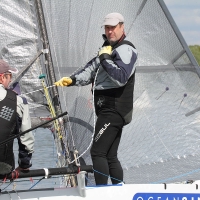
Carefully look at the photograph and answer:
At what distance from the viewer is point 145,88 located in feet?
18.1

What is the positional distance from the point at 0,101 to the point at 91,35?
1566 millimetres

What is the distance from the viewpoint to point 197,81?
553cm

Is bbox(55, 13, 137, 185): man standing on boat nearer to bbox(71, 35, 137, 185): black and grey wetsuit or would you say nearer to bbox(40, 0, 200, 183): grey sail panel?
bbox(71, 35, 137, 185): black and grey wetsuit

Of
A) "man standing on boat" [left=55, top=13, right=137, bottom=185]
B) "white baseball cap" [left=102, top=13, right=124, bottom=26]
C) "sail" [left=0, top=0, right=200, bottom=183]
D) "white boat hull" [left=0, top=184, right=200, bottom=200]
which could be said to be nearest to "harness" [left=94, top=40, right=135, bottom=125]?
"man standing on boat" [left=55, top=13, right=137, bottom=185]

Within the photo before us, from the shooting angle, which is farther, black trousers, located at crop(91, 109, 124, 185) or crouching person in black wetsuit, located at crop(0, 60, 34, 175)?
black trousers, located at crop(91, 109, 124, 185)

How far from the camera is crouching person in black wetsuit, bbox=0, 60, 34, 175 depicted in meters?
4.15

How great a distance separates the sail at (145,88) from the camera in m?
5.41

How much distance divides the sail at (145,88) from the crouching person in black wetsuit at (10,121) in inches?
43.8

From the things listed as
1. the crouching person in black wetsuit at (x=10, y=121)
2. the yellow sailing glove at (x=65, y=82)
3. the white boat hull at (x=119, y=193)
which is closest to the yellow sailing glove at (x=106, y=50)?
the yellow sailing glove at (x=65, y=82)

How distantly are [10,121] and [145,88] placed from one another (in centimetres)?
158

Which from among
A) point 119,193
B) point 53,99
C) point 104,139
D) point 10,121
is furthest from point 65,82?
point 53,99

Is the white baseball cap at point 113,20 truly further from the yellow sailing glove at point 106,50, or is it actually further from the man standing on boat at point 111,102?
the yellow sailing glove at point 106,50

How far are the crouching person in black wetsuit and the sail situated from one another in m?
1.11

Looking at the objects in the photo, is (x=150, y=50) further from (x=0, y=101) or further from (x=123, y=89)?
(x=0, y=101)
